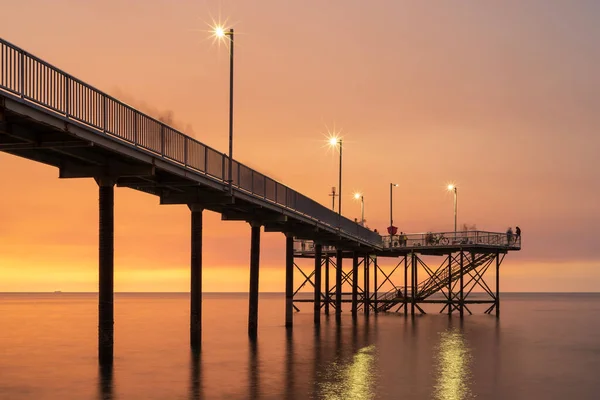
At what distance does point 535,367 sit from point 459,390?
12.1m

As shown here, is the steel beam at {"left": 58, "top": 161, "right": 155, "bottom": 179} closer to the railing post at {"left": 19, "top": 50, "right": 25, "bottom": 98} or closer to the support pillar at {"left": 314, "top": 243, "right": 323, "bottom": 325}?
the railing post at {"left": 19, "top": 50, "right": 25, "bottom": 98}

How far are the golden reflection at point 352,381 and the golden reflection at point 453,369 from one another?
2.67 meters

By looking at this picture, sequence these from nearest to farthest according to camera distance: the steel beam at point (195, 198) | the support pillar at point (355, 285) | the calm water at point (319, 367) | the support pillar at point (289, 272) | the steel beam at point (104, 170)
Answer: the calm water at point (319, 367), the steel beam at point (104, 170), the steel beam at point (195, 198), the support pillar at point (289, 272), the support pillar at point (355, 285)

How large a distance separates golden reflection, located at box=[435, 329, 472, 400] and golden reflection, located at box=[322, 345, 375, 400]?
8.75ft

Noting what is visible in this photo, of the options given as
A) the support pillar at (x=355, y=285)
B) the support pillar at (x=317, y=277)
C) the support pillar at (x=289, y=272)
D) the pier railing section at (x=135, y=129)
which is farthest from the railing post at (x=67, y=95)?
the support pillar at (x=355, y=285)

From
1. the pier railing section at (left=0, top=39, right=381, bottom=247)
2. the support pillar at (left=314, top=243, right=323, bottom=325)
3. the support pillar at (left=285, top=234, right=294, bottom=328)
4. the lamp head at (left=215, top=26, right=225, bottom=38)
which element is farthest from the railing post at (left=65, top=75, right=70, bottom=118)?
the support pillar at (left=314, top=243, right=323, bottom=325)

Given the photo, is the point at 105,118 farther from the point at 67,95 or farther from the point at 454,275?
the point at 454,275

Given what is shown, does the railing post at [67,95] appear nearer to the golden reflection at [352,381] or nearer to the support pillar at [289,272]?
the golden reflection at [352,381]

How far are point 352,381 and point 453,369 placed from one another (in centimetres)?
698

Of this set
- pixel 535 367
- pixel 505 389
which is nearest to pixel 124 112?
pixel 505 389

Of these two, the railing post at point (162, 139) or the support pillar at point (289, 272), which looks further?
the support pillar at point (289, 272)

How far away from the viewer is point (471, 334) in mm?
63000

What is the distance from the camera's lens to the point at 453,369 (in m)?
38.8

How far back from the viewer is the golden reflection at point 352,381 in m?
30.0
